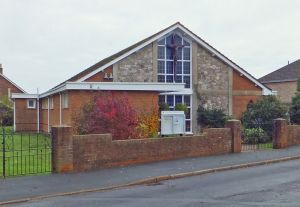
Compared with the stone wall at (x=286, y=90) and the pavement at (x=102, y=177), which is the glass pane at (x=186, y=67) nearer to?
the pavement at (x=102, y=177)

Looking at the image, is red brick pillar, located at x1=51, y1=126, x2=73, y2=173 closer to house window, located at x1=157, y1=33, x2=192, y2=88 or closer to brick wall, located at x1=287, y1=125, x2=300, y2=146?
brick wall, located at x1=287, y1=125, x2=300, y2=146

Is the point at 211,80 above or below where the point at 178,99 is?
above

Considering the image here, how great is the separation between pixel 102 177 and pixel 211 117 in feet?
64.5

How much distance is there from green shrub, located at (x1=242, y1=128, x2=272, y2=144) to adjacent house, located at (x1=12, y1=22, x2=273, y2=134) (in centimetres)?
460

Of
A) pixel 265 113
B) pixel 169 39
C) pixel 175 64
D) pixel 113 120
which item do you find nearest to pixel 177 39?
pixel 169 39

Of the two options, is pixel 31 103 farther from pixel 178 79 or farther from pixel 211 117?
pixel 211 117

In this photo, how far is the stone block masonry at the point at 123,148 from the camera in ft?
45.9

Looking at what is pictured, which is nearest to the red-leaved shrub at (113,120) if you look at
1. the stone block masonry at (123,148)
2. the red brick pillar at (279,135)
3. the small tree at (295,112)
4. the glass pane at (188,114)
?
the stone block masonry at (123,148)

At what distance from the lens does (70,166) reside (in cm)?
1416

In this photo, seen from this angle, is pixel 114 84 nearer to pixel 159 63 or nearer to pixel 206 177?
pixel 159 63

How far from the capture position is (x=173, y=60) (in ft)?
105

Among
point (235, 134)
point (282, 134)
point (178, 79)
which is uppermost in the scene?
point (178, 79)

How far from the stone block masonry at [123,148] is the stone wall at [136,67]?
12.2 metres

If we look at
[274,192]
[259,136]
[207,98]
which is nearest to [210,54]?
[207,98]
